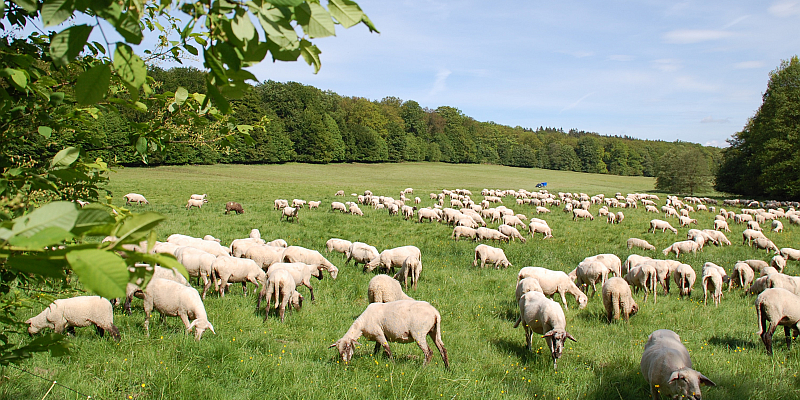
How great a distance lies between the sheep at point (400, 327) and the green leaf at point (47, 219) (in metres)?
5.32

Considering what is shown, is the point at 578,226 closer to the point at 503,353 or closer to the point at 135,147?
the point at 503,353

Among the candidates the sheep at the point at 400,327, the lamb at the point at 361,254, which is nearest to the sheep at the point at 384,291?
the sheep at the point at 400,327

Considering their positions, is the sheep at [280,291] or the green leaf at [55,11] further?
the sheep at [280,291]

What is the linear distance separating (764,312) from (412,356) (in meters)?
6.45

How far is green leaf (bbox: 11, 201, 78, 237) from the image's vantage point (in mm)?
1038

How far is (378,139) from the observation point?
8862cm

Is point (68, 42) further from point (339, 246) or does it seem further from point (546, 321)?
point (339, 246)

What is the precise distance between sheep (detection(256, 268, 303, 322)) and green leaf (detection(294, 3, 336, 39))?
7.55 meters

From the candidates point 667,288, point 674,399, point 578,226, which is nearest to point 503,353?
point 674,399

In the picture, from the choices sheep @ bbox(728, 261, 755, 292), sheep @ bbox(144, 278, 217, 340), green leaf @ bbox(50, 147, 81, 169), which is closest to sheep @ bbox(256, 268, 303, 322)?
sheep @ bbox(144, 278, 217, 340)

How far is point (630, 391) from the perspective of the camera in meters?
5.78

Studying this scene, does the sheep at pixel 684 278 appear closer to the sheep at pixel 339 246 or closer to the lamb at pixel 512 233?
the lamb at pixel 512 233

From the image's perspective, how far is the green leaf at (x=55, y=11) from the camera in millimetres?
1216

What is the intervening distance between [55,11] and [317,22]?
76 centimetres
